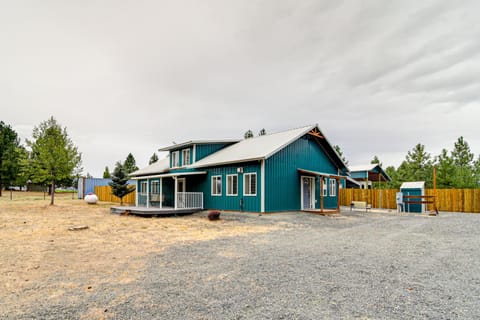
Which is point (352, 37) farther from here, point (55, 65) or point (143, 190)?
point (143, 190)

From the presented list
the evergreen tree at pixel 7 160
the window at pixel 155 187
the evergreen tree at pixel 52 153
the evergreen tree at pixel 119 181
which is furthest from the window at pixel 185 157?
the evergreen tree at pixel 7 160

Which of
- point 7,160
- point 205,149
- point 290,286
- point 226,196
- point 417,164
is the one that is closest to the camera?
point 290,286

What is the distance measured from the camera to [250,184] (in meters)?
15.7

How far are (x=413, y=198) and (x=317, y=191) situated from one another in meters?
6.83

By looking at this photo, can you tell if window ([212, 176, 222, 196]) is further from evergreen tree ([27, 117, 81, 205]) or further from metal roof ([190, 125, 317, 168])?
evergreen tree ([27, 117, 81, 205])

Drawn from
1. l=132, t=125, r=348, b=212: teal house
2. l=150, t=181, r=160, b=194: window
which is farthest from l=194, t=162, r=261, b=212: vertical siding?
l=150, t=181, r=160, b=194: window

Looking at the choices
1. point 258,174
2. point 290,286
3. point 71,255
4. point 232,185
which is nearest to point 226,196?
point 232,185

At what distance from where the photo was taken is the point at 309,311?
351cm

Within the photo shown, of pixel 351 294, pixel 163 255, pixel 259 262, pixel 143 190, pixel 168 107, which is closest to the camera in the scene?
pixel 351 294

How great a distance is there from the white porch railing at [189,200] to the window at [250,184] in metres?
3.75

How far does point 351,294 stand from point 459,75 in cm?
1749

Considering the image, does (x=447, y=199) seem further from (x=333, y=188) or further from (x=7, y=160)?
(x=7, y=160)

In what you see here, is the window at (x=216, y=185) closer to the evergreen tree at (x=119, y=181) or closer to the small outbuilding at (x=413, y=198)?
the evergreen tree at (x=119, y=181)

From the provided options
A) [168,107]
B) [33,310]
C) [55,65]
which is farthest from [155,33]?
[33,310]
